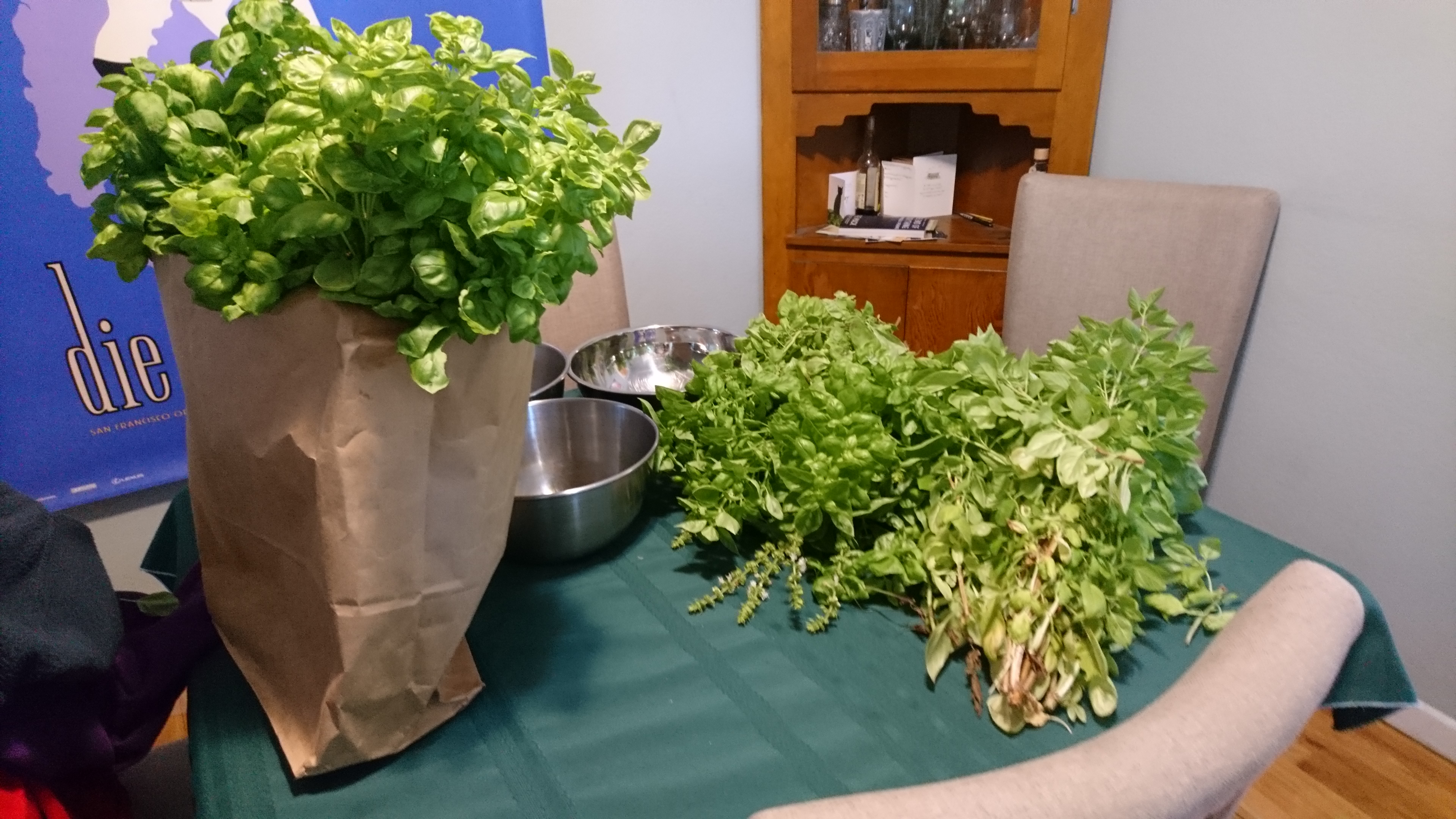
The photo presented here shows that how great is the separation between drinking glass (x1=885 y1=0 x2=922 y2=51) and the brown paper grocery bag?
1529 mm

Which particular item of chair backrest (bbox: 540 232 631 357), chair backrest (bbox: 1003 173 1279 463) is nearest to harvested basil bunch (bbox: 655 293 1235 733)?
chair backrest (bbox: 1003 173 1279 463)

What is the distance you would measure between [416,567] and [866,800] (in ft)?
1.12

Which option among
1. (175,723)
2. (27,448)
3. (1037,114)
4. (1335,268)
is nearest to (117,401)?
(27,448)

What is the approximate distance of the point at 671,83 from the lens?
1.93 metres

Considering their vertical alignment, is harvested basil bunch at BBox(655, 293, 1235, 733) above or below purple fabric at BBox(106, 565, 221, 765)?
above

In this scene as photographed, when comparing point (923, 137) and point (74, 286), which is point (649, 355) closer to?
point (74, 286)

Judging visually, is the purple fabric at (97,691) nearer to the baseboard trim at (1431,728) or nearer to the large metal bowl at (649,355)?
the large metal bowl at (649,355)

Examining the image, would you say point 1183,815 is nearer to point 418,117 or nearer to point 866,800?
point 866,800

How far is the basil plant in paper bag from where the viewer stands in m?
0.47

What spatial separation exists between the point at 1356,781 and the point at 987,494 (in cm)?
118

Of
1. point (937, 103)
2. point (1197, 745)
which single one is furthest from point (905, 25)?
point (1197, 745)

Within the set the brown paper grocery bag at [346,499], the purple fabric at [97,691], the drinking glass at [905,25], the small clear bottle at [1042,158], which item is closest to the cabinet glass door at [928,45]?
the drinking glass at [905,25]

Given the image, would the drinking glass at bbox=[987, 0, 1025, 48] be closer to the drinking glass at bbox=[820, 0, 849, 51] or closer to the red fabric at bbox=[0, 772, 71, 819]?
the drinking glass at bbox=[820, 0, 849, 51]

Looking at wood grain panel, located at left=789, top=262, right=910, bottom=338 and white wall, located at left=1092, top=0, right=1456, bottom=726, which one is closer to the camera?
white wall, located at left=1092, top=0, right=1456, bottom=726
